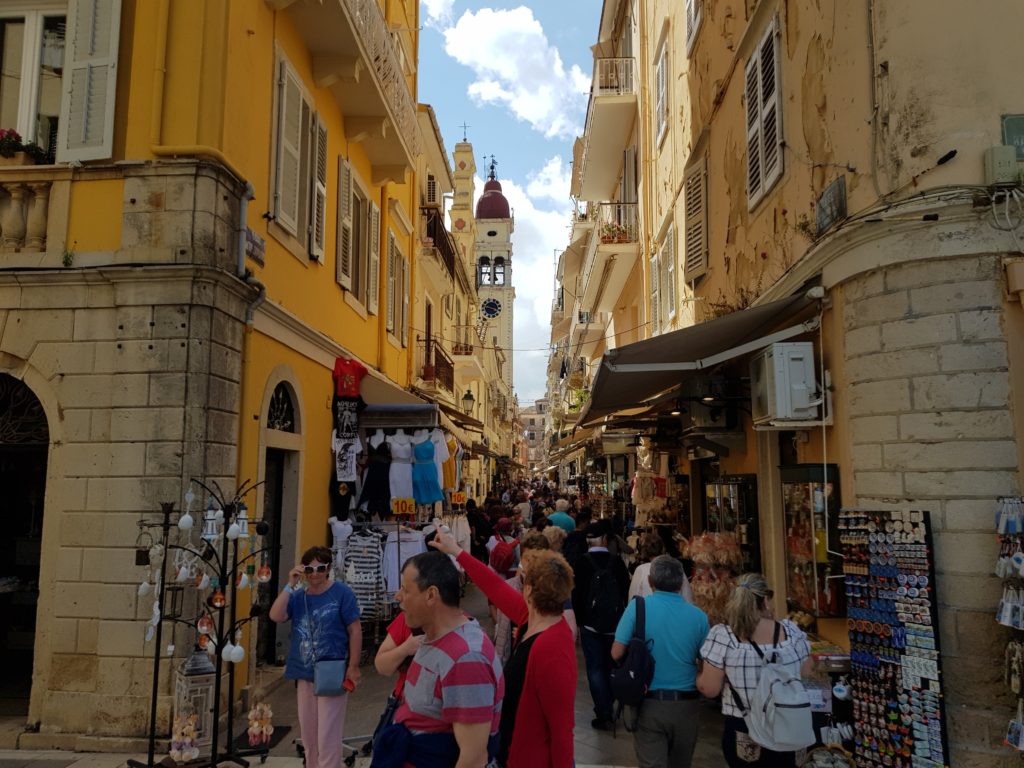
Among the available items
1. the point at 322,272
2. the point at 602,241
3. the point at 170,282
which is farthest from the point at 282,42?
the point at 602,241

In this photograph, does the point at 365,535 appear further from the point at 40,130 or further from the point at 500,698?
the point at 500,698

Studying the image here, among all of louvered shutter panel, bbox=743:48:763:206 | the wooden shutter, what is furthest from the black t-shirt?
the wooden shutter

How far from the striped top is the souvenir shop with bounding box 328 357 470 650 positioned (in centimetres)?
663

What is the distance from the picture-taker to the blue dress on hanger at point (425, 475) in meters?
10.1

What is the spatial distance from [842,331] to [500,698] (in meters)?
3.88

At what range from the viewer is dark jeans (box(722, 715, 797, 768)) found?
4.26 metres

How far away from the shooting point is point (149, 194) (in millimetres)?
6676

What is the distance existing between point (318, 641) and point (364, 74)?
8.13 m

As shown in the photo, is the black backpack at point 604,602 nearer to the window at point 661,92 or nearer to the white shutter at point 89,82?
the white shutter at point 89,82

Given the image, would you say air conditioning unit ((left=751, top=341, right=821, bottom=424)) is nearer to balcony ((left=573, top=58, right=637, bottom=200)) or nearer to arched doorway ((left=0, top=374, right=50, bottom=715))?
arched doorway ((left=0, top=374, right=50, bottom=715))

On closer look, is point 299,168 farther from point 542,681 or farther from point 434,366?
point 434,366

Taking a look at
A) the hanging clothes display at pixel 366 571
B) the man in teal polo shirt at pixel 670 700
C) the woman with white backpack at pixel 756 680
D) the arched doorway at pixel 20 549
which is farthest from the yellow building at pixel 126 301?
the woman with white backpack at pixel 756 680

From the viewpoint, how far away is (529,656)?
3439 millimetres

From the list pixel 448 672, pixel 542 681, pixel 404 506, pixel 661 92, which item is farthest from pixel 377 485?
pixel 661 92
